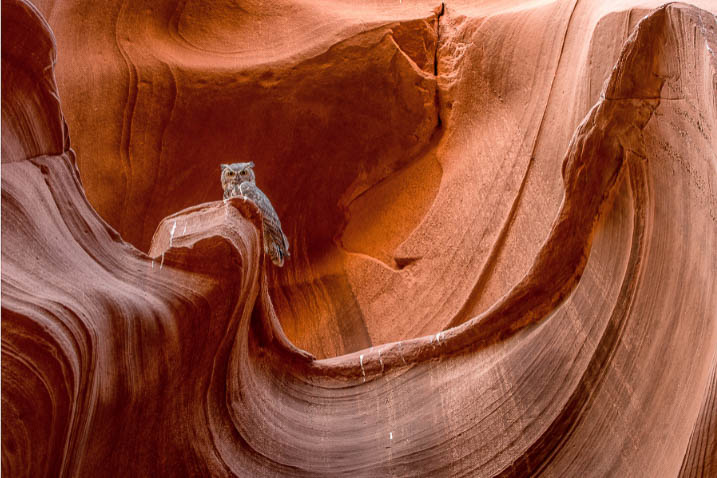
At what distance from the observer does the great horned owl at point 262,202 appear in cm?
321

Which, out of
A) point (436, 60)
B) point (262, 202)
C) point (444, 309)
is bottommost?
point (444, 309)

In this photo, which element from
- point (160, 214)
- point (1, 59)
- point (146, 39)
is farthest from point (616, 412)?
point (146, 39)

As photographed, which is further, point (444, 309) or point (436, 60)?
point (436, 60)

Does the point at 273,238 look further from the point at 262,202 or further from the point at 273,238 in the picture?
the point at 262,202

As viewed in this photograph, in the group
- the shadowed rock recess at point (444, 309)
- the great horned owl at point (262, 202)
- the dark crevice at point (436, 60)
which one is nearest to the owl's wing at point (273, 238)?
the great horned owl at point (262, 202)

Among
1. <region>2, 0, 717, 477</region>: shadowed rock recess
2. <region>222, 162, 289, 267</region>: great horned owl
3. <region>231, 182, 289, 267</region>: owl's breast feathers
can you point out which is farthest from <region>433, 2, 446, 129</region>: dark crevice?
<region>231, 182, 289, 267</region>: owl's breast feathers

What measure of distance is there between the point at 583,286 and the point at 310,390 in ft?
3.55

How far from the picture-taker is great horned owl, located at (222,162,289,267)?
3.21 meters

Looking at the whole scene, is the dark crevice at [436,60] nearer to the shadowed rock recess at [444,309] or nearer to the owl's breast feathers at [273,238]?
the shadowed rock recess at [444,309]

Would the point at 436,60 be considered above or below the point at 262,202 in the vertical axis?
above

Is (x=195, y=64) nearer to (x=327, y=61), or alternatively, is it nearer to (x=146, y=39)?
(x=146, y=39)

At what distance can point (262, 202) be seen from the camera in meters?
3.46

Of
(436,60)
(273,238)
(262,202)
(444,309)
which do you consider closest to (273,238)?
(273,238)

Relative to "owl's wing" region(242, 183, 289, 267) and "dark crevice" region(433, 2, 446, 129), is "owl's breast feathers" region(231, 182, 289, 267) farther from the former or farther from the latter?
"dark crevice" region(433, 2, 446, 129)
